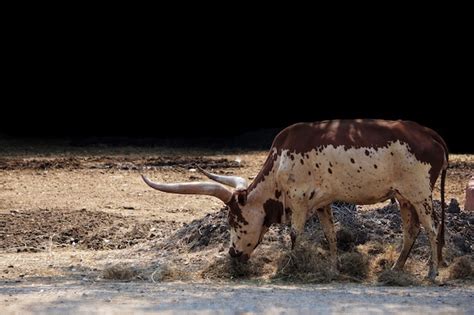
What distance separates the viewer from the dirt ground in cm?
905

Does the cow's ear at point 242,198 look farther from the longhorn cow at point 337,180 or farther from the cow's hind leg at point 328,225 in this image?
the cow's hind leg at point 328,225

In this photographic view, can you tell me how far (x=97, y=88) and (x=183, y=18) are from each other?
2.16 metres

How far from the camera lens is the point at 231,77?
24.2m

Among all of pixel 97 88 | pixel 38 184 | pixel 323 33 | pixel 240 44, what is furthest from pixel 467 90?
pixel 38 184

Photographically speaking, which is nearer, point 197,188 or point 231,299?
point 231,299

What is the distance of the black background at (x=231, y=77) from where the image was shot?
23578 mm

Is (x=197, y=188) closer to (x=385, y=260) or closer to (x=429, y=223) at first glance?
(x=385, y=260)

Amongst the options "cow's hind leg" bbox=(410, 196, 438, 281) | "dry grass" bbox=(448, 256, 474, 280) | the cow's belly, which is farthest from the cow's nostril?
→ "dry grass" bbox=(448, 256, 474, 280)

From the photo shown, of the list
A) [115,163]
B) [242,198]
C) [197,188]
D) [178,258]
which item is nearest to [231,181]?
[242,198]

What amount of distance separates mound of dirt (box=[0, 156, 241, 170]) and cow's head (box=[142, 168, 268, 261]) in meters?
6.17

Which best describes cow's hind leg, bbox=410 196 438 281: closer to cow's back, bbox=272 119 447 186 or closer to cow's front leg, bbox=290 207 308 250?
cow's back, bbox=272 119 447 186

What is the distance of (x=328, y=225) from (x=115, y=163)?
7.16 meters

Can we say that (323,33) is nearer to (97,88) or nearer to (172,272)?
(97,88)

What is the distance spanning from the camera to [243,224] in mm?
10945
